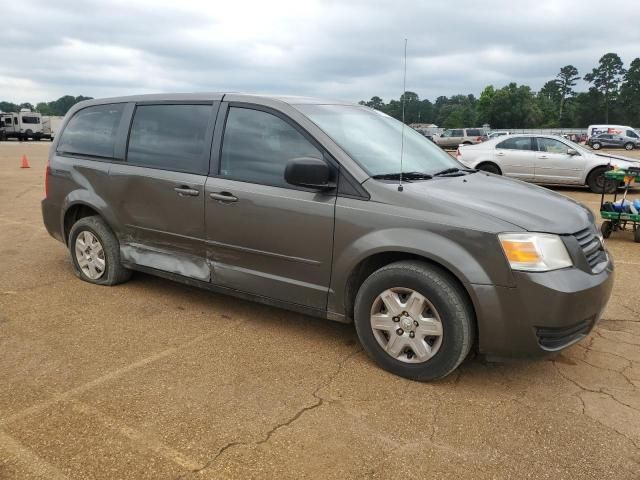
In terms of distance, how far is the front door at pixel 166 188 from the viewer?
4164 millimetres

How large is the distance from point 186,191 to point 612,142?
44.8 m

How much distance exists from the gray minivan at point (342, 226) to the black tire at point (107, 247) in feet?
0.06

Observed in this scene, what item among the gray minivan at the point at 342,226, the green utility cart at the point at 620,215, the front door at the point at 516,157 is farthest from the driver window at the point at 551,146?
the gray minivan at the point at 342,226

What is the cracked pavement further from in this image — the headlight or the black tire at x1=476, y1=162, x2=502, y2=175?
the black tire at x1=476, y1=162, x2=502, y2=175

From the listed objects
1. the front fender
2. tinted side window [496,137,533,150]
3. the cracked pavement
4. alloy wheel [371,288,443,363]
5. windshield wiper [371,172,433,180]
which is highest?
tinted side window [496,137,533,150]

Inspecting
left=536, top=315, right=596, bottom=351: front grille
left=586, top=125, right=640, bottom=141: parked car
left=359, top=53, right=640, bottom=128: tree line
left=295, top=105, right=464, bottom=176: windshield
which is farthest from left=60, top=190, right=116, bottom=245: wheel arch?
left=359, top=53, right=640, bottom=128: tree line

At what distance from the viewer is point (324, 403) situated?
306cm

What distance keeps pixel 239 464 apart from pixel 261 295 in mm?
1547

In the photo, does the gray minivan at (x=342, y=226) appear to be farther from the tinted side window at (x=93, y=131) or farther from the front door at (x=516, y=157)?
the front door at (x=516, y=157)

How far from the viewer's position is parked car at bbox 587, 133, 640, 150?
41053 millimetres

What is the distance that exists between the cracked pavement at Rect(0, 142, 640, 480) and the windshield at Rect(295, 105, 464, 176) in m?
1.30

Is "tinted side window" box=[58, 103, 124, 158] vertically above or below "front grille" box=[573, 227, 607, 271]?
above

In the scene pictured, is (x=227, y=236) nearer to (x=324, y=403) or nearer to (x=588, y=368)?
(x=324, y=403)

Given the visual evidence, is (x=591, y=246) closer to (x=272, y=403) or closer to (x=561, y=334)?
(x=561, y=334)
